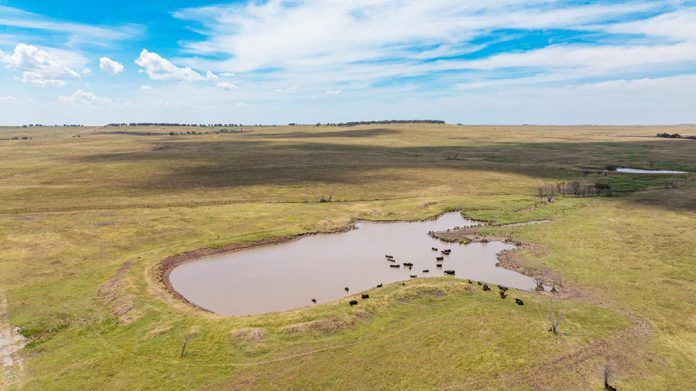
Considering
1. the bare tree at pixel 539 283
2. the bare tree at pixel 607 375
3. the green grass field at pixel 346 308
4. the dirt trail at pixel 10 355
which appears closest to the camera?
the bare tree at pixel 607 375

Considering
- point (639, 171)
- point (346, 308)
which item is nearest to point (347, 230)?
point (346, 308)

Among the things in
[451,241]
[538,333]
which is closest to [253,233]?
[451,241]

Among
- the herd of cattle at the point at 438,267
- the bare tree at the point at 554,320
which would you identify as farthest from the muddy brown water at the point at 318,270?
the bare tree at the point at 554,320

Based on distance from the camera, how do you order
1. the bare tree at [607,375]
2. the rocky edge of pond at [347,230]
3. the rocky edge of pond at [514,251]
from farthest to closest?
1. the rocky edge of pond at [347,230]
2. the rocky edge of pond at [514,251]
3. the bare tree at [607,375]

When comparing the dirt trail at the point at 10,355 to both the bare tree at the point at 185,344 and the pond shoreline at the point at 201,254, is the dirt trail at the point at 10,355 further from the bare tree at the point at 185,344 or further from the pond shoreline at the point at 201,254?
the pond shoreline at the point at 201,254

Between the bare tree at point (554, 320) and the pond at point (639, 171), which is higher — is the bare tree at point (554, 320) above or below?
below

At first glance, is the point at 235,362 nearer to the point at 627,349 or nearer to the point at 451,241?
the point at 627,349

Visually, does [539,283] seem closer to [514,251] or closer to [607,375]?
[514,251]
